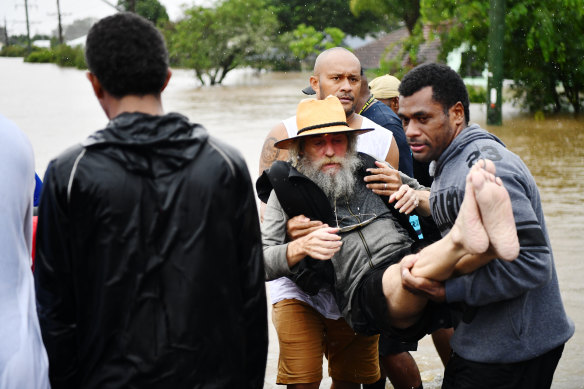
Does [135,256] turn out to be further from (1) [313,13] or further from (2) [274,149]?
(1) [313,13]

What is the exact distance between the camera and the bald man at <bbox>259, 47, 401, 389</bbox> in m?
3.52

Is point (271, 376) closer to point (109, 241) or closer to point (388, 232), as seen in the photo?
point (388, 232)

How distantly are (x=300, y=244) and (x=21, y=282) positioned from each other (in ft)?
4.37

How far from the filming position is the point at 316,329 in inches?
142

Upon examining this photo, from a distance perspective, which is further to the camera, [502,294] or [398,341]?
[398,341]

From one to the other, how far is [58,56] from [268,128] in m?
38.2

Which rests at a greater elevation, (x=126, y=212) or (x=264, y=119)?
(x=126, y=212)

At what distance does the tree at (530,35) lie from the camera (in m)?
20.7

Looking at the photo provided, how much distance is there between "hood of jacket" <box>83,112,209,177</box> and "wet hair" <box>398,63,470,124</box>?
133 cm

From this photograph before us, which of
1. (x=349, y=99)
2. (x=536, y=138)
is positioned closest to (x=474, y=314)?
(x=349, y=99)

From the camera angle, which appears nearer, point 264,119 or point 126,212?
point 126,212

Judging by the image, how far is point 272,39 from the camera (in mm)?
52531

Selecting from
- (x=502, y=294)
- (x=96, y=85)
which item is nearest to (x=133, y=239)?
(x=96, y=85)

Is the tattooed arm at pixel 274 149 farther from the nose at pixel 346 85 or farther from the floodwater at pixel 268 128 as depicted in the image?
the floodwater at pixel 268 128
